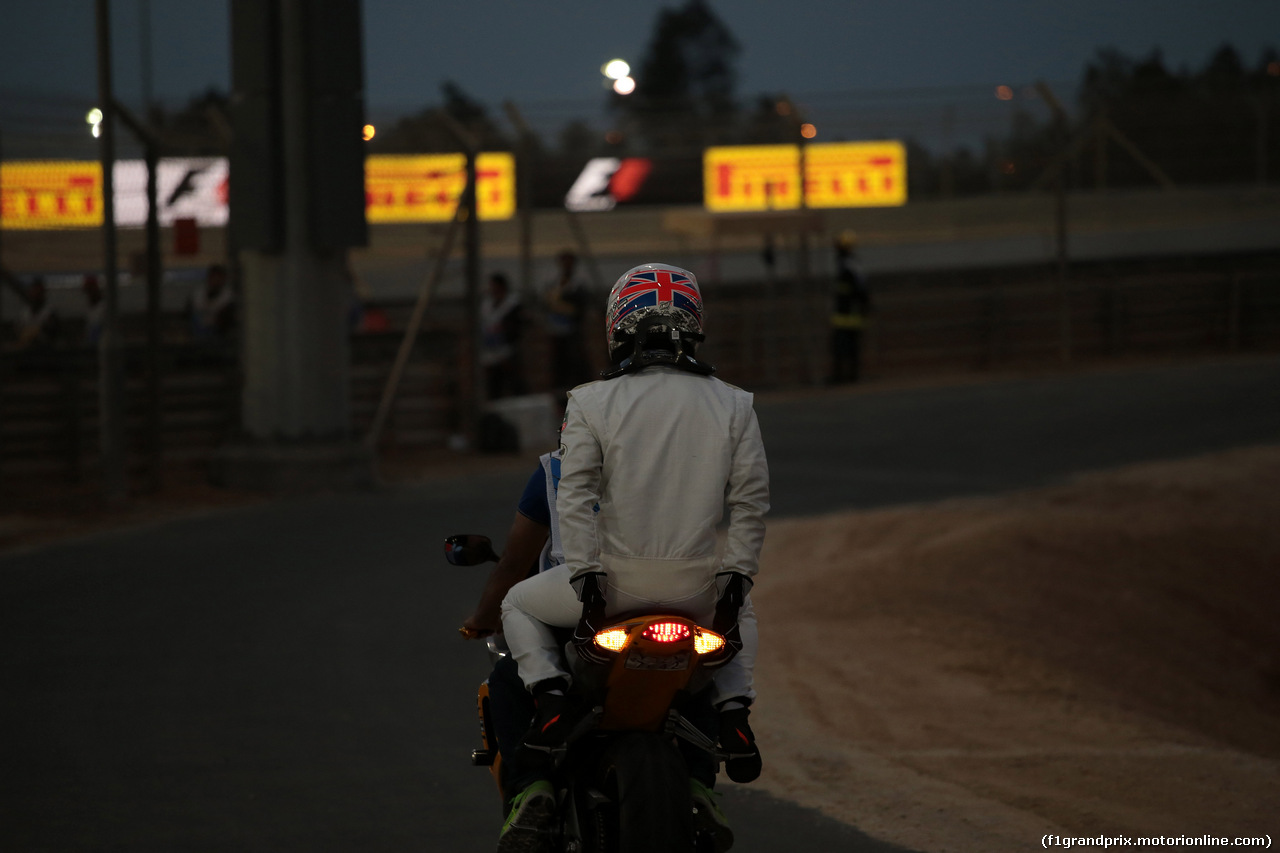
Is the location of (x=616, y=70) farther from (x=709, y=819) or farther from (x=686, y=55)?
(x=686, y=55)

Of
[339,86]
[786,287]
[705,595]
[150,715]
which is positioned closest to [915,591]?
[150,715]

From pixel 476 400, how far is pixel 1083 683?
8.52 m

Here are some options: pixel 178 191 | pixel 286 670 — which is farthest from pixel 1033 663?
pixel 178 191

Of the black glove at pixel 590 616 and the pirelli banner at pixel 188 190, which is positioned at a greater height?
the pirelli banner at pixel 188 190

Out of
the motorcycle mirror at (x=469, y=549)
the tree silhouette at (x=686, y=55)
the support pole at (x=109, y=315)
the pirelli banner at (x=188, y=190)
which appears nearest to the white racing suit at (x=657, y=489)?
the motorcycle mirror at (x=469, y=549)

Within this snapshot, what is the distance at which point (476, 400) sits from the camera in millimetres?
14898

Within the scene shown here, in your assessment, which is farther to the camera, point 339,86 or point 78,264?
point 78,264

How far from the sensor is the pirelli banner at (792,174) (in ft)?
95.9

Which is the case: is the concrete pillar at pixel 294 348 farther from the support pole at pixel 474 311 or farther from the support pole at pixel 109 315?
the support pole at pixel 474 311

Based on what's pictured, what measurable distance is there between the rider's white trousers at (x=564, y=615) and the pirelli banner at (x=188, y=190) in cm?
1437

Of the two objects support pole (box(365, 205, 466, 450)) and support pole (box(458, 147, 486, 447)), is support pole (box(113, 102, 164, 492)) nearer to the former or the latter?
support pole (box(365, 205, 466, 450))

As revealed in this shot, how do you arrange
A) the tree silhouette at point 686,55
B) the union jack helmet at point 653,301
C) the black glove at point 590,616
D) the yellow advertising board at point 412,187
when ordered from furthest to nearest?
1. the tree silhouette at point 686,55
2. the yellow advertising board at point 412,187
3. the union jack helmet at point 653,301
4. the black glove at point 590,616

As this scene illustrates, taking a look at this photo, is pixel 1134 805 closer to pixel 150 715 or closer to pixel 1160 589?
pixel 150 715

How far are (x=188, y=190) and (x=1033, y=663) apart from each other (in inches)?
662
